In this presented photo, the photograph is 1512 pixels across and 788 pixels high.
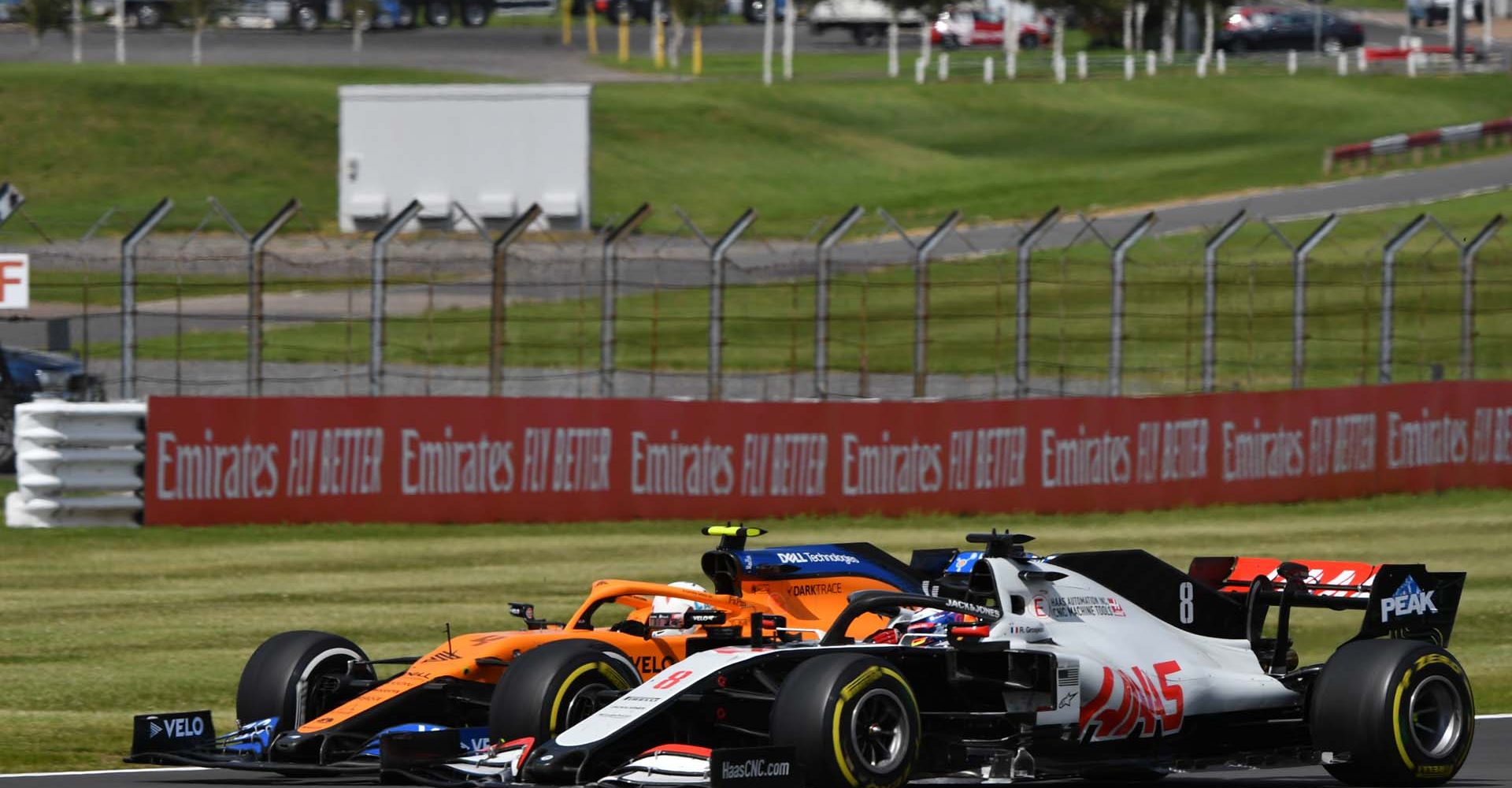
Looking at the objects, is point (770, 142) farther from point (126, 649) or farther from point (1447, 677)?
point (1447, 677)

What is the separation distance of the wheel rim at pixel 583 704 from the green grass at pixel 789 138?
32.0m

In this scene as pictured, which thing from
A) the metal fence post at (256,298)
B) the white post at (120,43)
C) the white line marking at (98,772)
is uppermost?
the white post at (120,43)

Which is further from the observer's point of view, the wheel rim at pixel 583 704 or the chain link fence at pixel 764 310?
the chain link fence at pixel 764 310

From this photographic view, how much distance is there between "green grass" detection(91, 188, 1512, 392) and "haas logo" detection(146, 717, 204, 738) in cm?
1612

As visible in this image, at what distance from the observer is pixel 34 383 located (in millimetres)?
23703

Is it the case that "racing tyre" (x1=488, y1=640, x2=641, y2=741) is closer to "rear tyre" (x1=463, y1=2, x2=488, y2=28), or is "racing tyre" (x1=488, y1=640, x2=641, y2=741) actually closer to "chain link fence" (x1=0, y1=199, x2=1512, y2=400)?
"chain link fence" (x1=0, y1=199, x2=1512, y2=400)

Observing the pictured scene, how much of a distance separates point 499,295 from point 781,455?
304 centimetres

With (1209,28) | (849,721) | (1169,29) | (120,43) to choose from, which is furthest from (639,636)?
(1209,28)

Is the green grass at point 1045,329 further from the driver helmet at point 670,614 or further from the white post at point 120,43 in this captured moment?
the white post at point 120,43

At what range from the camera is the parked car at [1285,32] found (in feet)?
238

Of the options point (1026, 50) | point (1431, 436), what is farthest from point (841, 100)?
point (1431, 436)

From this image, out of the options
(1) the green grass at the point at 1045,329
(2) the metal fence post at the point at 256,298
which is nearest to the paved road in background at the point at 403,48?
(1) the green grass at the point at 1045,329

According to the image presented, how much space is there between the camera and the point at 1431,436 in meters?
23.9

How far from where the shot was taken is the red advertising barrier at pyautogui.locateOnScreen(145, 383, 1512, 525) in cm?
1945
